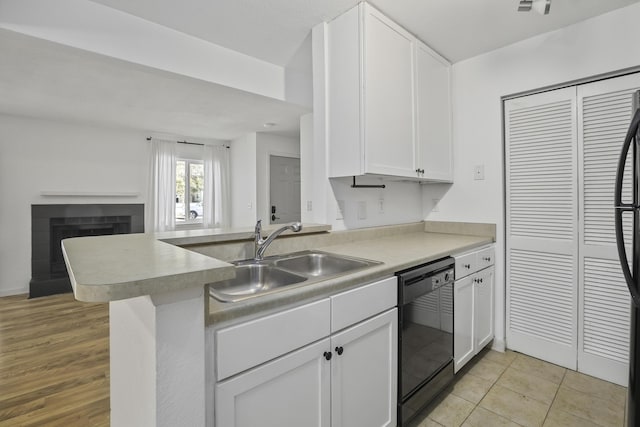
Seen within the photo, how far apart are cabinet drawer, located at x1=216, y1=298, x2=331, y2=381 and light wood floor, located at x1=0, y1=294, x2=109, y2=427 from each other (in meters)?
1.37

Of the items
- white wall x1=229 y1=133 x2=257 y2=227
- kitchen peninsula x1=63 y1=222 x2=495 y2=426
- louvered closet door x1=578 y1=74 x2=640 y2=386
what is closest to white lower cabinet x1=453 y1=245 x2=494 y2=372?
louvered closet door x1=578 y1=74 x2=640 y2=386

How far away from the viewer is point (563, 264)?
6.86 feet

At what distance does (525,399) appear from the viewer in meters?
1.76

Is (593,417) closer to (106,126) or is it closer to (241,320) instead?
(241,320)

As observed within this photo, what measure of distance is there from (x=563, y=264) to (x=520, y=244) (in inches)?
11.1

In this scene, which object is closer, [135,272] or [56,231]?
[135,272]

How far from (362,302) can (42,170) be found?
478 cm

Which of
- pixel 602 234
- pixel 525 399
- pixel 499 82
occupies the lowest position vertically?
pixel 525 399

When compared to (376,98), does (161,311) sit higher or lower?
lower

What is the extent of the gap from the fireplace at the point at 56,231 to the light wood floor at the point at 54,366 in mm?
542

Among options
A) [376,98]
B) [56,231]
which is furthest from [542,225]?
[56,231]

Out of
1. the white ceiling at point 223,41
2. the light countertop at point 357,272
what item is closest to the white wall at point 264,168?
the white ceiling at point 223,41

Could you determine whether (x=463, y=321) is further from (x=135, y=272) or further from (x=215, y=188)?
(x=215, y=188)

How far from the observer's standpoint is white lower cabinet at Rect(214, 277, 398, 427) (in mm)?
863
